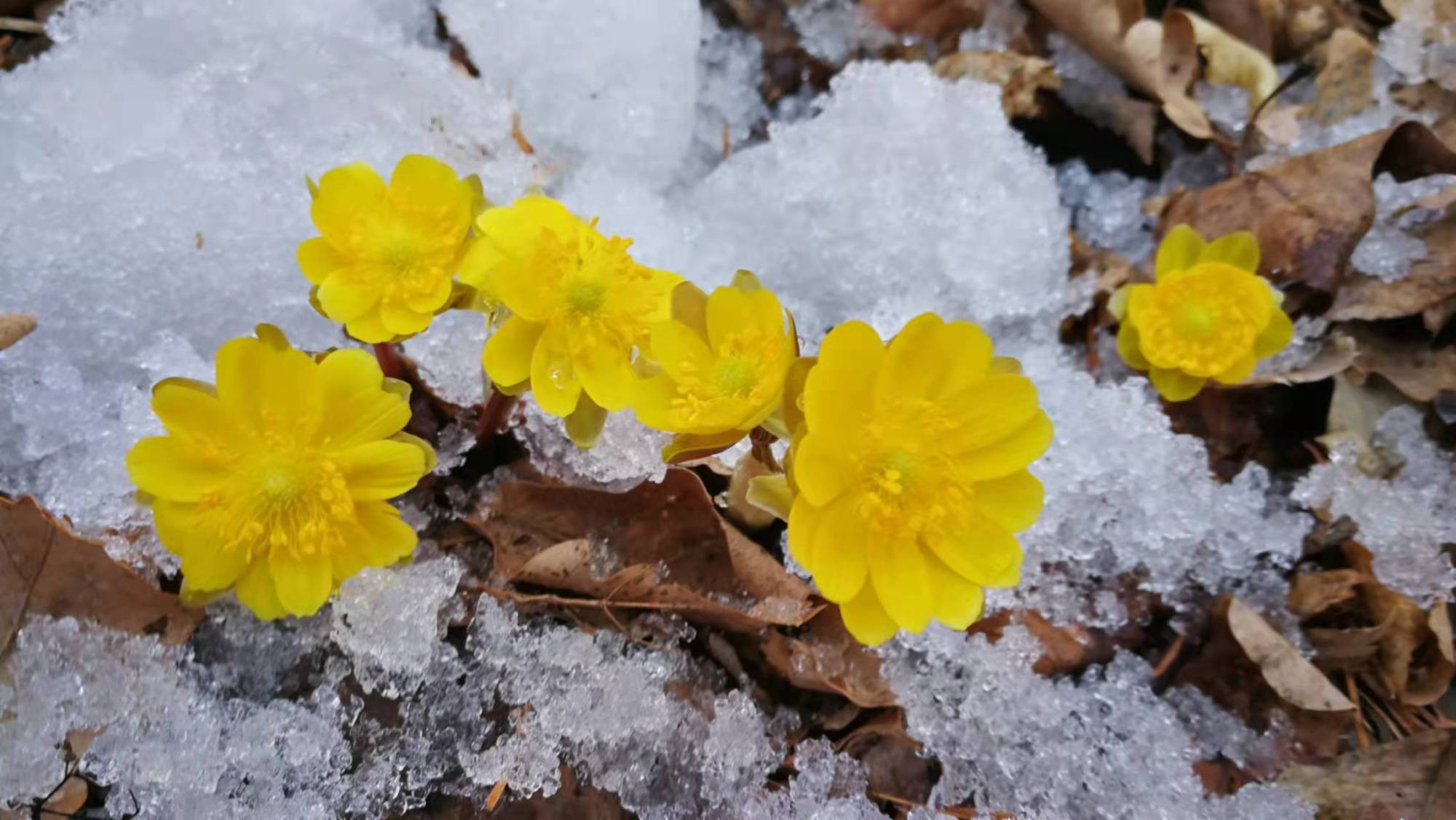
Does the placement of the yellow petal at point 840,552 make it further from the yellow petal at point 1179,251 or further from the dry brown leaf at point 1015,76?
the dry brown leaf at point 1015,76

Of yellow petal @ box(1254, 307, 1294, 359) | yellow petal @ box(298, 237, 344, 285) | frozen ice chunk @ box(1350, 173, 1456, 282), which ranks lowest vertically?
yellow petal @ box(1254, 307, 1294, 359)

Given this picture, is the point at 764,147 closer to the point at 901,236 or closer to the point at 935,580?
the point at 901,236

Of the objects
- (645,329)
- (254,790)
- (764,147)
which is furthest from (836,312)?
(254,790)

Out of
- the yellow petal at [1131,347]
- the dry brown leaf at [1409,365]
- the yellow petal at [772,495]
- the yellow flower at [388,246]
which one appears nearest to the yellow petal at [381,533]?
the yellow flower at [388,246]

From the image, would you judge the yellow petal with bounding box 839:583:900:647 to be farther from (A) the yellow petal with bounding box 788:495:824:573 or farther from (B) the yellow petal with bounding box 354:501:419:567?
(B) the yellow petal with bounding box 354:501:419:567

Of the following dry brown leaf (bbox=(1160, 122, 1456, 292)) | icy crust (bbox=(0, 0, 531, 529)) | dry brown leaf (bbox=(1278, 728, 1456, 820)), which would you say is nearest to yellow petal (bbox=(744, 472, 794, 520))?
icy crust (bbox=(0, 0, 531, 529))

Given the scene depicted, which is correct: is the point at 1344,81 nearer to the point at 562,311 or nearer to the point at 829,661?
the point at 829,661
